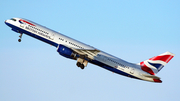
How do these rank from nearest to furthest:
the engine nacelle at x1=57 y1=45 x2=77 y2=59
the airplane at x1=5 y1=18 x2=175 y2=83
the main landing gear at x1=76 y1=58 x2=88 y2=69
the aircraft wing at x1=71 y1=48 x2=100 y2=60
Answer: the engine nacelle at x1=57 y1=45 x2=77 y2=59, the aircraft wing at x1=71 y1=48 x2=100 y2=60, the airplane at x1=5 y1=18 x2=175 y2=83, the main landing gear at x1=76 y1=58 x2=88 y2=69

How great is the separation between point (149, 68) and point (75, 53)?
638 inches

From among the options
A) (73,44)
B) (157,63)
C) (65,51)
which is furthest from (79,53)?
(157,63)

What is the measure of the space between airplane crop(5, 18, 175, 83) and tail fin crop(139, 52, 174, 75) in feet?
0.71

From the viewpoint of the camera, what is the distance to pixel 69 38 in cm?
5609

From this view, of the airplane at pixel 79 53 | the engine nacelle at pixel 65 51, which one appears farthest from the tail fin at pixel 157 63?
the engine nacelle at pixel 65 51

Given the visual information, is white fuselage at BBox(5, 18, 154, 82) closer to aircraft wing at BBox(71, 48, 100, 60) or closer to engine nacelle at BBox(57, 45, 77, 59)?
aircraft wing at BBox(71, 48, 100, 60)

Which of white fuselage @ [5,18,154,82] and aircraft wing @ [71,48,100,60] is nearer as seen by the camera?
aircraft wing @ [71,48,100,60]

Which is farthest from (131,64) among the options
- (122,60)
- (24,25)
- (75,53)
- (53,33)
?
(24,25)

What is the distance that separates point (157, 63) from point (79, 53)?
1699 cm

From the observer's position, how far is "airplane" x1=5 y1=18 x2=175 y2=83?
54.5 meters

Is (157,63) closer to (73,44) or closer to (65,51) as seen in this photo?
(73,44)

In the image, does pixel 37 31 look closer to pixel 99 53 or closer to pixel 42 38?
pixel 42 38

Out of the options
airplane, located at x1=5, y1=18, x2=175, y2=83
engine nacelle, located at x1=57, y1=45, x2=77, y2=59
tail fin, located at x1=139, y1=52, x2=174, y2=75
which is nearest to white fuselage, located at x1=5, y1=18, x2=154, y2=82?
airplane, located at x1=5, y1=18, x2=175, y2=83

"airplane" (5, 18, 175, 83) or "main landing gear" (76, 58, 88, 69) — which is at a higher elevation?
"airplane" (5, 18, 175, 83)
